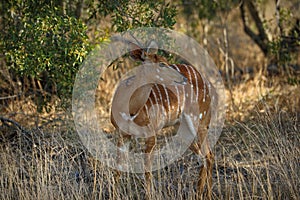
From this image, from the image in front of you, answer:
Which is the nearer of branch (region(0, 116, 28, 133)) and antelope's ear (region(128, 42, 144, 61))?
antelope's ear (region(128, 42, 144, 61))

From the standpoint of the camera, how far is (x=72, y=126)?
5.45 m

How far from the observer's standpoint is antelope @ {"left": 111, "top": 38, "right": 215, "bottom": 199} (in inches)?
173

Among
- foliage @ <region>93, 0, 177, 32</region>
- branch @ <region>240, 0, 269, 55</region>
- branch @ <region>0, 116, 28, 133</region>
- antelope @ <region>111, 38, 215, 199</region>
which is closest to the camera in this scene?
antelope @ <region>111, 38, 215, 199</region>

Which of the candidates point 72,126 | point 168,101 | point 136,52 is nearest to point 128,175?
point 168,101

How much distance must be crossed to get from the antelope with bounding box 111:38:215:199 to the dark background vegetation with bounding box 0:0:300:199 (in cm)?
20

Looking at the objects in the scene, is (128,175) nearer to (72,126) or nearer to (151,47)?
(151,47)

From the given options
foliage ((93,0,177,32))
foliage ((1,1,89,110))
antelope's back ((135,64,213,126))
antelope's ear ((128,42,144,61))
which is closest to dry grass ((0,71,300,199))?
antelope's back ((135,64,213,126))

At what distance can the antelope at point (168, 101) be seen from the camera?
14.4ft

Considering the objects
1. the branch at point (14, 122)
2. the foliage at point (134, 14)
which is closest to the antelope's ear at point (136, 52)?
the foliage at point (134, 14)

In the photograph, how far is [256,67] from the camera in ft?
28.2

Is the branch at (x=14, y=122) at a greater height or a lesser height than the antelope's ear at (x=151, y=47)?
lesser

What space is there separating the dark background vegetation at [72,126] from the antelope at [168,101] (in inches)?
8.0

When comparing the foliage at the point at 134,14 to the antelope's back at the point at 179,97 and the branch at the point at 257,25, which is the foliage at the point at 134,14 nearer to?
the antelope's back at the point at 179,97

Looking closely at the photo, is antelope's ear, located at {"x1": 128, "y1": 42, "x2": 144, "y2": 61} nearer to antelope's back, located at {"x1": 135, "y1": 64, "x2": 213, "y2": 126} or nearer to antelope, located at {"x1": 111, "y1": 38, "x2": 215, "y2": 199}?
antelope, located at {"x1": 111, "y1": 38, "x2": 215, "y2": 199}
